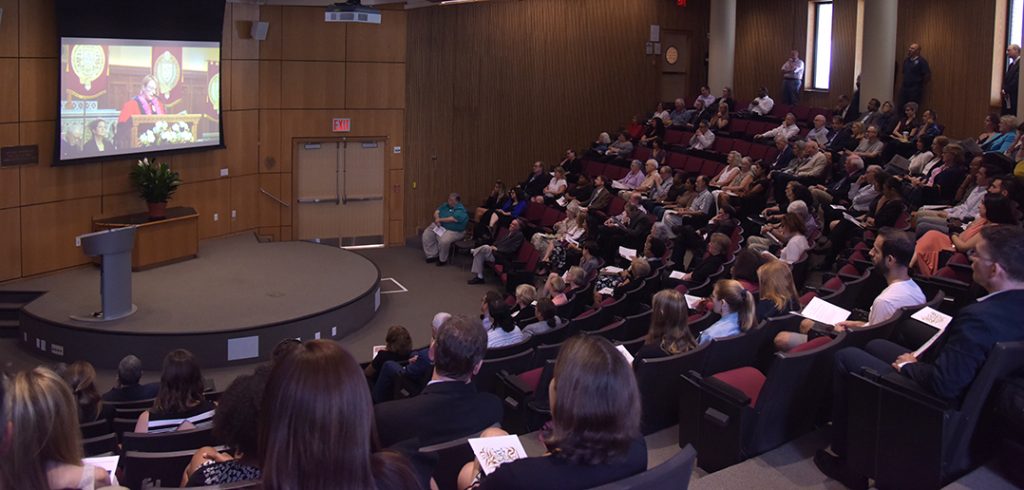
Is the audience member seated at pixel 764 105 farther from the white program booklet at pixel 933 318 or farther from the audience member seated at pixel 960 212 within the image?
the white program booklet at pixel 933 318

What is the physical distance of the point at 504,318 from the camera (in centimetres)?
683

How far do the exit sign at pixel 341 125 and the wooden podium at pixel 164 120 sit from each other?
2.09m

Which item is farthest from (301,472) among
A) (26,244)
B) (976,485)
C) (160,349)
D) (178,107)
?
(178,107)

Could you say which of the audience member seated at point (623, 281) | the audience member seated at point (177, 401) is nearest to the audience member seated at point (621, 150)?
the audience member seated at point (623, 281)

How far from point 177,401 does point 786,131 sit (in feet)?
33.0

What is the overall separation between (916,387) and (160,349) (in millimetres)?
6952

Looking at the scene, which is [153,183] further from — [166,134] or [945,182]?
[945,182]

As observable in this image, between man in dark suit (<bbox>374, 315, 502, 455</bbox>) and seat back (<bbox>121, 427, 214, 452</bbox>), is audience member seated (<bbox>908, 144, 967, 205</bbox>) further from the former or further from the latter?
seat back (<bbox>121, 427, 214, 452</bbox>)

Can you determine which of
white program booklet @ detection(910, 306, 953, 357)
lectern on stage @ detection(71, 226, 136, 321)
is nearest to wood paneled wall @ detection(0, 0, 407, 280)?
lectern on stage @ detection(71, 226, 136, 321)

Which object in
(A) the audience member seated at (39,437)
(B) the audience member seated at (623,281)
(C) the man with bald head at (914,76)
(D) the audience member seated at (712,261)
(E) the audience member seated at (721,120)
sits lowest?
(B) the audience member seated at (623,281)

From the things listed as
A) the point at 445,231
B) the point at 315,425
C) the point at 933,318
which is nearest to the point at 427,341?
the point at 445,231

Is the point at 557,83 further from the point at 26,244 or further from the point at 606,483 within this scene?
the point at 606,483

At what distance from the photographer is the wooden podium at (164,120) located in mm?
11344

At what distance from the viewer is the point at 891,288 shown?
16.7 feet
